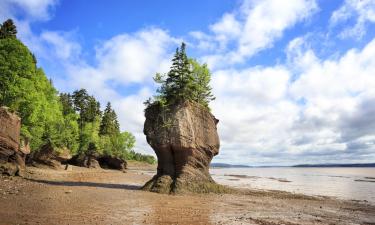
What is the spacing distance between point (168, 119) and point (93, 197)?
Result: 36.9 feet

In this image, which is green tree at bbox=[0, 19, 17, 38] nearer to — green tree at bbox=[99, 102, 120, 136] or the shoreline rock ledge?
the shoreline rock ledge

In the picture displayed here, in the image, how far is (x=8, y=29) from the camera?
5384cm

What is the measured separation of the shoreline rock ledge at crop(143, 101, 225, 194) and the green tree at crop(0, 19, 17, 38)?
32.2 meters

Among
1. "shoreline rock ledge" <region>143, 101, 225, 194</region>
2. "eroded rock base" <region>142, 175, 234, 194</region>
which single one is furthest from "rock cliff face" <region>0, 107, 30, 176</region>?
"eroded rock base" <region>142, 175, 234, 194</region>

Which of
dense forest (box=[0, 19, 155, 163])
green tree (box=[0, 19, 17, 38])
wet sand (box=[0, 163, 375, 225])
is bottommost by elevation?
wet sand (box=[0, 163, 375, 225])

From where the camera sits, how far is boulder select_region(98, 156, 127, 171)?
86500 mm

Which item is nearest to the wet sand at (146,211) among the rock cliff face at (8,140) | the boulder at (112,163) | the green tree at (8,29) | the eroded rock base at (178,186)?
the eroded rock base at (178,186)

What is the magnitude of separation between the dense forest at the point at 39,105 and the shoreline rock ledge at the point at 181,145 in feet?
50.5

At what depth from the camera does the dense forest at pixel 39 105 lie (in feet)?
120

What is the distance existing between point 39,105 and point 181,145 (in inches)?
798

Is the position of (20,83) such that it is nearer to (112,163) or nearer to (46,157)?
(46,157)

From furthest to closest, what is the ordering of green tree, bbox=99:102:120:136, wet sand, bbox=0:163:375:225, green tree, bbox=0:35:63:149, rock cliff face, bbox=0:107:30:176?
1. green tree, bbox=99:102:120:136
2. green tree, bbox=0:35:63:149
3. rock cliff face, bbox=0:107:30:176
4. wet sand, bbox=0:163:375:225

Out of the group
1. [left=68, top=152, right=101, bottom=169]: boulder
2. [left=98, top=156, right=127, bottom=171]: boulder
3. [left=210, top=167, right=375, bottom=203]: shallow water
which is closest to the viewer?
[left=210, top=167, right=375, bottom=203]: shallow water

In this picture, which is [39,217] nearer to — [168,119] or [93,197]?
[93,197]
